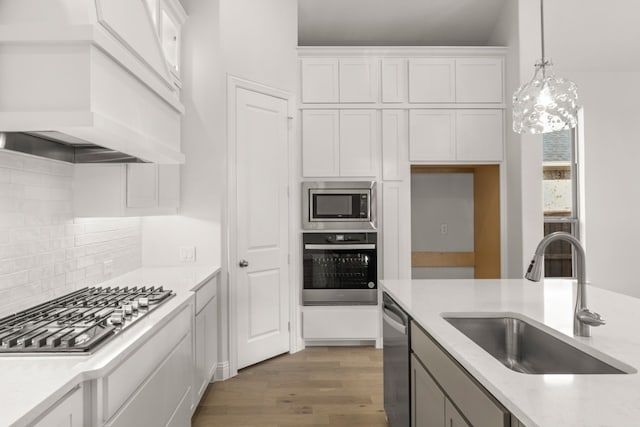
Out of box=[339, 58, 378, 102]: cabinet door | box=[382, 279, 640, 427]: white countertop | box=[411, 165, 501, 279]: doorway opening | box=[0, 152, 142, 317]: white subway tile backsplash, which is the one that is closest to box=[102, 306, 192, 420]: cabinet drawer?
box=[0, 152, 142, 317]: white subway tile backsplash

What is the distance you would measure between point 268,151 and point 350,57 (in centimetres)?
134

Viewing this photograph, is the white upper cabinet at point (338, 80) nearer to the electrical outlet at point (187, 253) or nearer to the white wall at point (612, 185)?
the electrical outlet at point (187, 253)

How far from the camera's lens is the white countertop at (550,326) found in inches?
37.2

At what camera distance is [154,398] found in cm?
180

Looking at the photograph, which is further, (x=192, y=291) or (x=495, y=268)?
(x=495, y=268)

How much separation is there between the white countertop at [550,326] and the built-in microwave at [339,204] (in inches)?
61.8

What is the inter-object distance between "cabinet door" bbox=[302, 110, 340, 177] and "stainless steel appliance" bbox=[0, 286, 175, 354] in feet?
7.40

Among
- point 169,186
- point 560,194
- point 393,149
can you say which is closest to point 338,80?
point 393,149

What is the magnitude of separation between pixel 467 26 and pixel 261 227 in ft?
10.6

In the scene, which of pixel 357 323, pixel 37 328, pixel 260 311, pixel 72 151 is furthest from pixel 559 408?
pixel 357 323

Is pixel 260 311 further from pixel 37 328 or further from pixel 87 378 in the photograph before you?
pixel 87 378

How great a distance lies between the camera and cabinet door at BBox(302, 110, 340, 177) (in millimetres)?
4242

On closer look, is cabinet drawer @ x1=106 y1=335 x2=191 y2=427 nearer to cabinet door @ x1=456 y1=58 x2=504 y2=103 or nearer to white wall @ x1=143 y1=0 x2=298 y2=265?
white wall @ x1=143 y1=0 x2=298 y2=265

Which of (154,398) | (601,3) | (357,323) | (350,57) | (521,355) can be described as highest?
(601,3)
